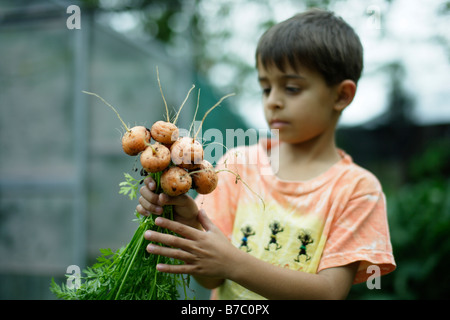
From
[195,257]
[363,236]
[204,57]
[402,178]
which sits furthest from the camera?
Answer: [402,178]

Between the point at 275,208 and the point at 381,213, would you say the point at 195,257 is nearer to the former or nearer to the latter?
the point at 275,208

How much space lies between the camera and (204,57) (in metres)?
11.6

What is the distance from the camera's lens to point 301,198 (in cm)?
163

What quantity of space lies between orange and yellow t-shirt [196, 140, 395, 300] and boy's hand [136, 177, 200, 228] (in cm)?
29

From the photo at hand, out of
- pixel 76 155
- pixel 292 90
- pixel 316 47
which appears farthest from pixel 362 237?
pixel 76 155

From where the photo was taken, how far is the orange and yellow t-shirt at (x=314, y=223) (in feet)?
4.94

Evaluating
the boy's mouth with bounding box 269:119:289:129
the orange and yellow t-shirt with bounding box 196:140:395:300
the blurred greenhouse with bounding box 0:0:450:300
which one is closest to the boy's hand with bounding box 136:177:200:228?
the orange and yellow t-shirt with bounding box 196:140:395:300

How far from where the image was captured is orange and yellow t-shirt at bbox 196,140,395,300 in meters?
1.51

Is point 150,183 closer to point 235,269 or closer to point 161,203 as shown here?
point 161,203

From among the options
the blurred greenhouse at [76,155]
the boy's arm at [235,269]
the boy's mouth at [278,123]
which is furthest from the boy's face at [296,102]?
the blurred greenhouse at [76,155]

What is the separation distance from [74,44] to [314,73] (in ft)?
10.7

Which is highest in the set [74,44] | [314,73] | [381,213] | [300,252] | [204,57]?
[204,57]

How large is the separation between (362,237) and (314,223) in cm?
20
